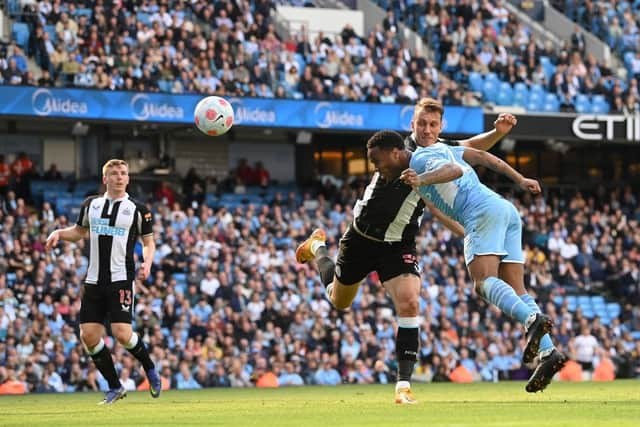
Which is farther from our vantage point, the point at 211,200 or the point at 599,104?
the point at 599,104

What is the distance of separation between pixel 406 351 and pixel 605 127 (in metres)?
24.2

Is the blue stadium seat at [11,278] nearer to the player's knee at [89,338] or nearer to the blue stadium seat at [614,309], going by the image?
the player's knee at [89,338]

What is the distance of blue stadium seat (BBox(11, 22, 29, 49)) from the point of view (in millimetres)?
30203

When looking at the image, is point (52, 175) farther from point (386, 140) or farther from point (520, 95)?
point (386, 140)

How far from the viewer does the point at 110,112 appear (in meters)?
30.0

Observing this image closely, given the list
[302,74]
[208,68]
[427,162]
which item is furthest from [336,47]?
[427,162]

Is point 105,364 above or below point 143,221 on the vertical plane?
below

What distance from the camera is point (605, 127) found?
117 ft

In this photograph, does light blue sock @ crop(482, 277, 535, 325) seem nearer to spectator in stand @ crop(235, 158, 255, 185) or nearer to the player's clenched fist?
the player's clenched fist

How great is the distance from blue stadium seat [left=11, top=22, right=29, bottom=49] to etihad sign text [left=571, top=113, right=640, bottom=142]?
14379 mm

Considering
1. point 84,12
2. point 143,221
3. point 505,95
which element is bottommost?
point 143,221

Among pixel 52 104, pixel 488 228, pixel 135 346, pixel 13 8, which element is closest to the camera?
pixel 488 228

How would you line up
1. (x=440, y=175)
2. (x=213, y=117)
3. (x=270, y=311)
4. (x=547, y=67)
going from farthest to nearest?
(x=547, y=67), (x=270, y=311), (x=213, y=117), (x=440, y=175)

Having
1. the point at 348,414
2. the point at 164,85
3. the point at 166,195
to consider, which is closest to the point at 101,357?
the point at 348,414
